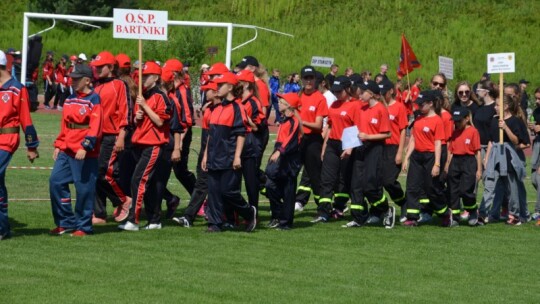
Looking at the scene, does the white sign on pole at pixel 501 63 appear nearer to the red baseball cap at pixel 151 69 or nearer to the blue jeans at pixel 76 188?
the red baseball cap at pixel 151 69

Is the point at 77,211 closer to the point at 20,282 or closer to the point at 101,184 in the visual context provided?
the point at 101,184

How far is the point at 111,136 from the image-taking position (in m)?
15.1

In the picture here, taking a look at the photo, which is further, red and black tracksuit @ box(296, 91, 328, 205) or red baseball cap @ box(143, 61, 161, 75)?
red and black tracksuit @ box(296, 91, 328, 205)

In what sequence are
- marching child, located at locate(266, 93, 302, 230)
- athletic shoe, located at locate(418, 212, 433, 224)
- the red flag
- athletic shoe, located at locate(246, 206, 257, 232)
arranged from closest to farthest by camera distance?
athletic shoe, located at locate(246, 206, 257, 232) → marching child, located at locate(266, 93, 302, 230) → athletic shoe, located at locate(418, 212, 433, 224) → the red flag

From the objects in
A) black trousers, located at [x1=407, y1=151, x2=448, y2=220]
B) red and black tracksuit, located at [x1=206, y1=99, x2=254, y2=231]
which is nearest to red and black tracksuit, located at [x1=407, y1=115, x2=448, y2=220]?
black trousers, located at [x1=407, y1=151, x2=448, y2=220]

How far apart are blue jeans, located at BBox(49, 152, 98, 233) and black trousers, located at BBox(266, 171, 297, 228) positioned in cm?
251

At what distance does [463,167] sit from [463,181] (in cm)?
20

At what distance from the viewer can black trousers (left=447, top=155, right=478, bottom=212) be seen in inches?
641

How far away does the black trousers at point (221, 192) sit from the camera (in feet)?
47.3

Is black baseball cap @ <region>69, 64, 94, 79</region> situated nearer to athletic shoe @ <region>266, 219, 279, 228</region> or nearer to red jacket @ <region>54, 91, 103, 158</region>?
red jacket @ <region>54, 91, 103, 158</region>

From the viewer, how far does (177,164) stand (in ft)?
53.1

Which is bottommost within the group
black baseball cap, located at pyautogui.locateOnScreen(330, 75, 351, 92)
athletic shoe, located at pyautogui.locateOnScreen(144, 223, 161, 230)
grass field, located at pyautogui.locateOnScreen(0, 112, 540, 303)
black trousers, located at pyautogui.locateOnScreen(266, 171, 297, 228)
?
grass field, located at pyautogui.locateOnScreen(0, 112, 540, 303)

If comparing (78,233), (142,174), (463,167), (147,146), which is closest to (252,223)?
(142,174)

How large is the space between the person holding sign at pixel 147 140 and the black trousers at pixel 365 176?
8.80 feet
